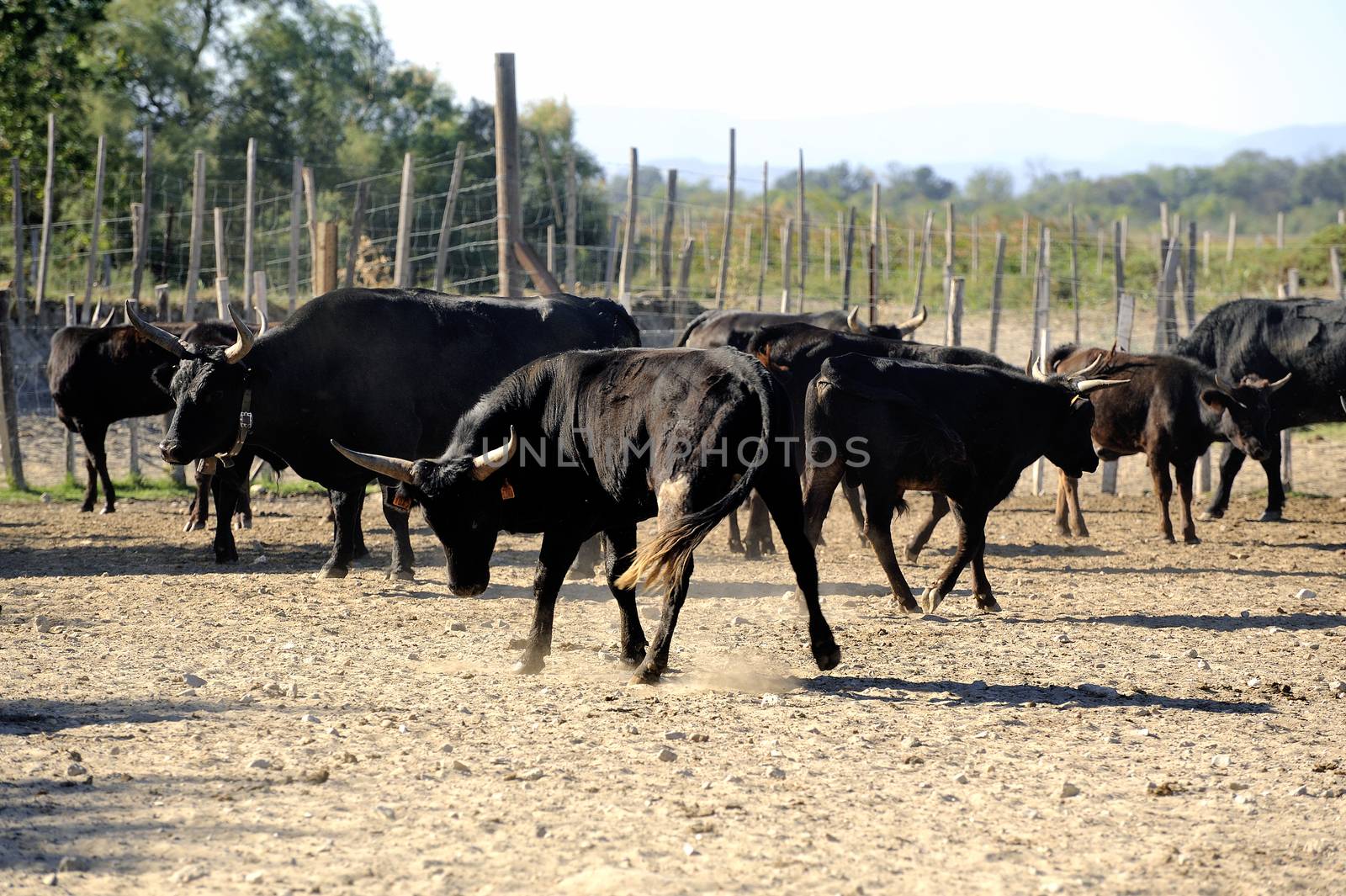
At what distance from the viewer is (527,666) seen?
651 centimetres

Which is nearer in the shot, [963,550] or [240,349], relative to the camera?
[963,550]

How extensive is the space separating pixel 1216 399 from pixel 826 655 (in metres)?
6.20

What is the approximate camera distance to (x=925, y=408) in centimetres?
804

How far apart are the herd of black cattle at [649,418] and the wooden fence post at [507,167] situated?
1.68 metres

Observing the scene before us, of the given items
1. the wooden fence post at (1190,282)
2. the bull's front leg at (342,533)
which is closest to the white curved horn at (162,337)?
the bull's front leg at (342,533)

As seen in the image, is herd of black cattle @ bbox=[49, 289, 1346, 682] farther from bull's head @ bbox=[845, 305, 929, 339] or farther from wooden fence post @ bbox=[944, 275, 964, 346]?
wooden fence post @ bbox=[944, 275, 964, 346]

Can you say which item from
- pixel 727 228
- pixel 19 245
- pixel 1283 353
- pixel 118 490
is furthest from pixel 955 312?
pixel 19 245

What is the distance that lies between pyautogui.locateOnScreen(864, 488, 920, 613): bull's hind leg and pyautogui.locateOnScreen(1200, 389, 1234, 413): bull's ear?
4380mm

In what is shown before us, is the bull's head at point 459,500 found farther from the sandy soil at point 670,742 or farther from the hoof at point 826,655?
the hoof at point 826,655

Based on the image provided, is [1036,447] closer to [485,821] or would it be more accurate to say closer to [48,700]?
[485,821]

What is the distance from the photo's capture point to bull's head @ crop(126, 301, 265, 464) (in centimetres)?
856

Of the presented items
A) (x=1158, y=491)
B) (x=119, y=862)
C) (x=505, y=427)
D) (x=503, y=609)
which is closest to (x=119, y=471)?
(x=503, y=609)

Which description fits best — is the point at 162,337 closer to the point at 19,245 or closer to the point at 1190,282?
the point at 19,245

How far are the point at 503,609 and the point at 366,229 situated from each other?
1700 cm
